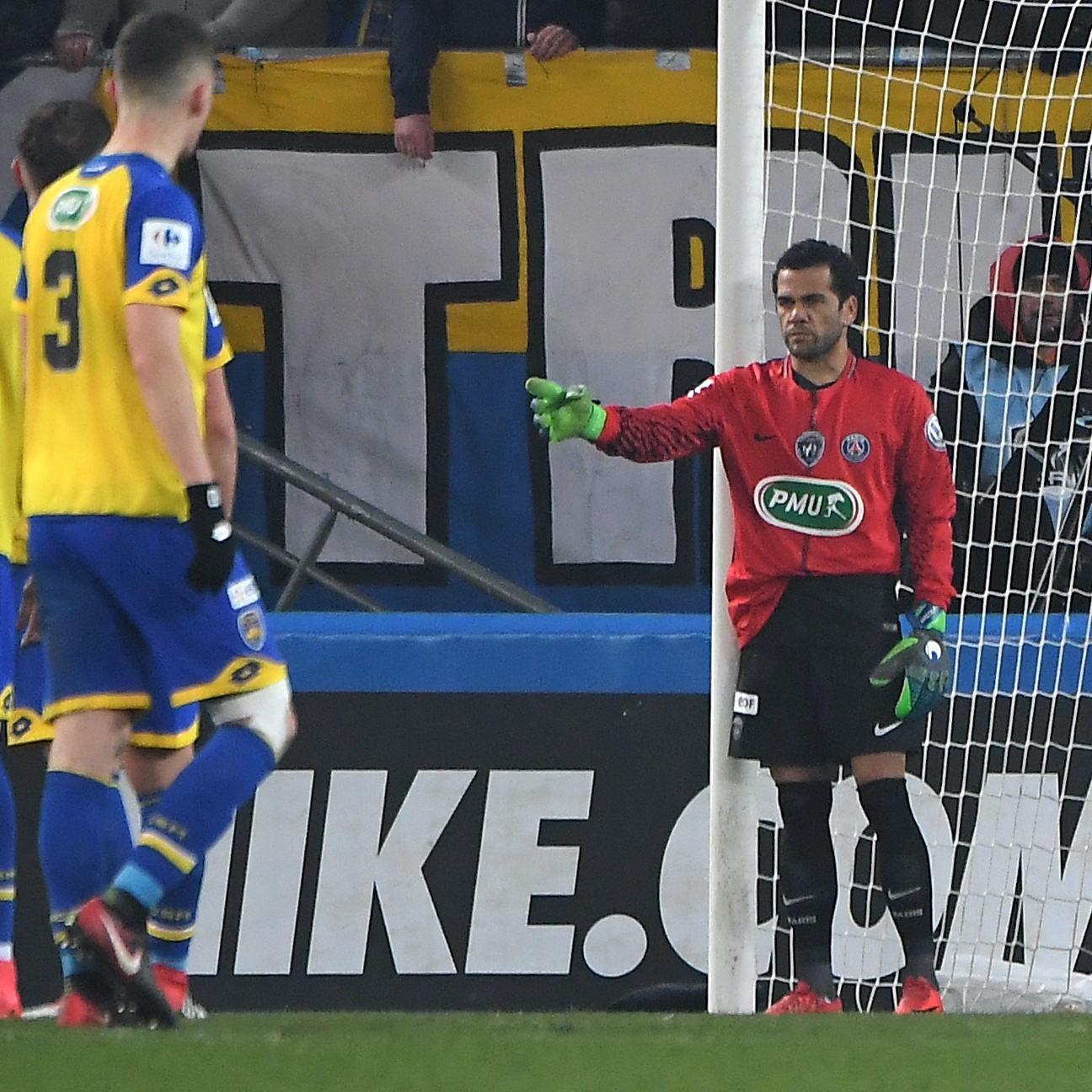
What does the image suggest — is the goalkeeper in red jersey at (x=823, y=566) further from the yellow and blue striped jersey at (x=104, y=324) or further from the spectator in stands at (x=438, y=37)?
the spectator in stands at (x=438, y=37)

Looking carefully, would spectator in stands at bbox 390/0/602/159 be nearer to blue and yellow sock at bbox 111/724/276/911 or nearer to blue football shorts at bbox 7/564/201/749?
blue football shorts at bbox 7/564/201/749

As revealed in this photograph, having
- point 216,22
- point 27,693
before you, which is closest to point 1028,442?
point 27,693

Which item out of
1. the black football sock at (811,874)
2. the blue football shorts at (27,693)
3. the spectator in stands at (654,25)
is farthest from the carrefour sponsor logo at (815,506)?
the spectator in stands at (654,25)

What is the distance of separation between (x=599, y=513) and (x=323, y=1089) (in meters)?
4.11

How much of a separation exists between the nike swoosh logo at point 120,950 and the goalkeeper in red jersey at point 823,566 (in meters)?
1.87

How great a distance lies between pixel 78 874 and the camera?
148 inches

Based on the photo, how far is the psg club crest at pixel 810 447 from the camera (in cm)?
505

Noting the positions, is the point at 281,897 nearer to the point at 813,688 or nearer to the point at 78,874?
the point at 813,688

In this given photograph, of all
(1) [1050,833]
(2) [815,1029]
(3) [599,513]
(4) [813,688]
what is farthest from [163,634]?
(3) [599,513]

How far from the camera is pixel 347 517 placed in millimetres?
6785

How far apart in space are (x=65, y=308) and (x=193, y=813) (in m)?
0.86

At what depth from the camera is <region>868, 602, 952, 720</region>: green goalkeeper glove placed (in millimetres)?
4926

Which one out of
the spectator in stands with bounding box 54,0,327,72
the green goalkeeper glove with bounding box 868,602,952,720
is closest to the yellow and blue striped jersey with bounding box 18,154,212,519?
the green goalkeeper glove with bounding box 868,602,952,720

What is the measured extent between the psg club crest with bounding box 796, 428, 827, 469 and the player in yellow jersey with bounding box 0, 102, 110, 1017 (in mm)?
1672
